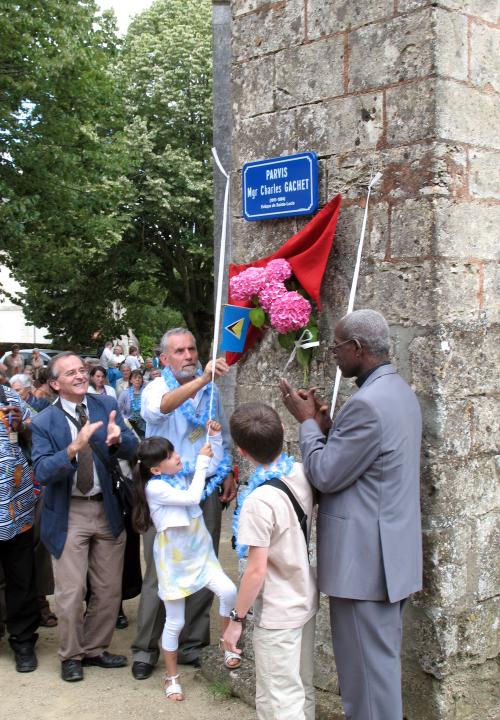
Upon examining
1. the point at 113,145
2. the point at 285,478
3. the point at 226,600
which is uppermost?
the point at 113,145

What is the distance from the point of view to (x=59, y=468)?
4.52 m

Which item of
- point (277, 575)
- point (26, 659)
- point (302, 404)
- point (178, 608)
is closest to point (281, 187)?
point (302, 404)

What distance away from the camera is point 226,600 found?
14.6 ft

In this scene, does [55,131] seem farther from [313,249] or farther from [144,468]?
[313,249]

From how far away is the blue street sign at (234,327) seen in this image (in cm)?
425

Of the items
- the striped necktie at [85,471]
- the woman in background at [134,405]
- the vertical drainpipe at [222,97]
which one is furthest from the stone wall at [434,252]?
the woman in background at [134,405]

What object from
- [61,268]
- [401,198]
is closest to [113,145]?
[61,268]

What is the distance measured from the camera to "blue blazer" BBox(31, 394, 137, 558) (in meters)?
4.55

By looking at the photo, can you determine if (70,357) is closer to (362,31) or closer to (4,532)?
(4,532)

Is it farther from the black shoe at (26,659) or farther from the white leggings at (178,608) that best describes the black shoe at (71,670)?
the white leggings at (178,608)

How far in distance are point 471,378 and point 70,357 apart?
225 centimetres

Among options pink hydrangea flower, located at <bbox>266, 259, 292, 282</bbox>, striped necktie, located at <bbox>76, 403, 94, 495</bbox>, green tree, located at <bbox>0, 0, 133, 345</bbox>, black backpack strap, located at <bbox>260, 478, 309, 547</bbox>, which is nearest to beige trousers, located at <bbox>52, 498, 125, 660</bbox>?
striped necktie, located at <bbox>76, 403, 94, 495</bbox>

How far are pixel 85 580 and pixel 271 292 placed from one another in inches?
79.6

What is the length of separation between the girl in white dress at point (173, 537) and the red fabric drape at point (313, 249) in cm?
100
